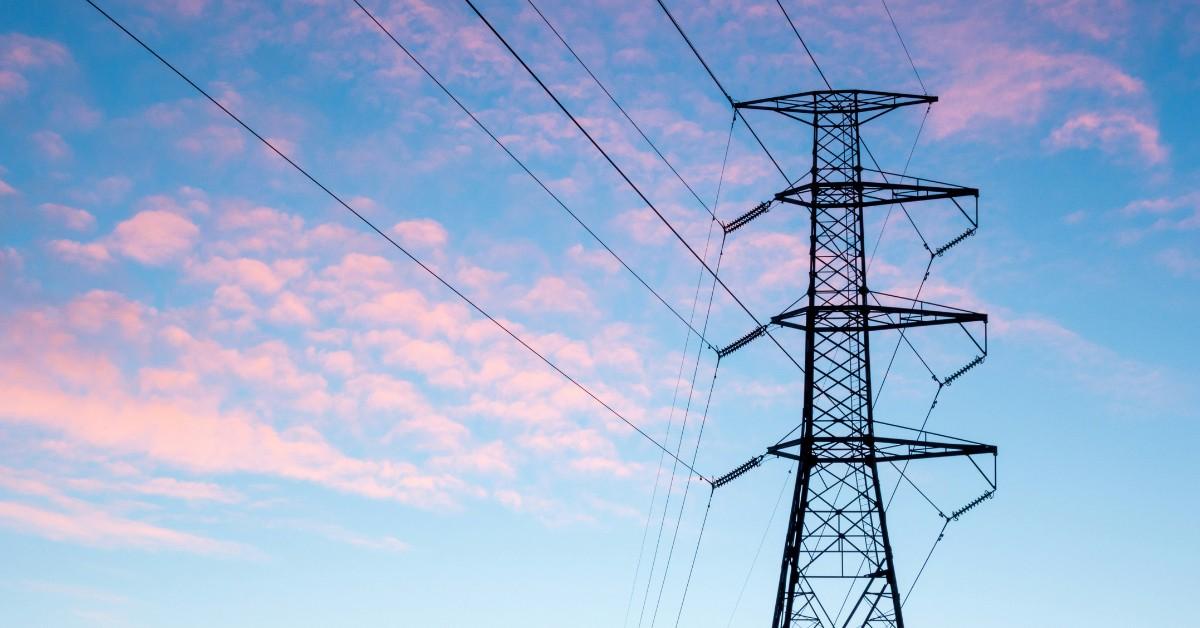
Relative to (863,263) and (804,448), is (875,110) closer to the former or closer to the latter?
(863,263)

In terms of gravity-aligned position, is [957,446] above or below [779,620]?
above

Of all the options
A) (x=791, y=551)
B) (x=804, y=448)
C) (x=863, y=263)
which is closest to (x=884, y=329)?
(x=863, y=263)

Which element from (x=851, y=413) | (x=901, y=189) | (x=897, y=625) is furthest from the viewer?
(x=901, y=189)

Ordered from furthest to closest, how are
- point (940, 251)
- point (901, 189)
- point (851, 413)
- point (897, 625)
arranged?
point (940, 251)
point (901, 189)
point (851, 413)
point (897, 625)

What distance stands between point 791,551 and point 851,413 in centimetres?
430

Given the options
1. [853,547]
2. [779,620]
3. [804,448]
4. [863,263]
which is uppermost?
[863,263]

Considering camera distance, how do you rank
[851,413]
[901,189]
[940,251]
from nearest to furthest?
[851,413]
[901,189]
[940,251]

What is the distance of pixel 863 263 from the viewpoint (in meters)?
37.5

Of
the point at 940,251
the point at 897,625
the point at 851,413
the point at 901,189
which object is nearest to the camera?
the point at 897,625

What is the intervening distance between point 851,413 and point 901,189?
7.07 meters

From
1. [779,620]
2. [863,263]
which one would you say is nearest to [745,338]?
[863,263]

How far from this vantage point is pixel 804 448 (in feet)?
113

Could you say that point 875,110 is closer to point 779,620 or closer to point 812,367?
point 812,367

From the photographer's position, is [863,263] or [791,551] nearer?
[791,551]
